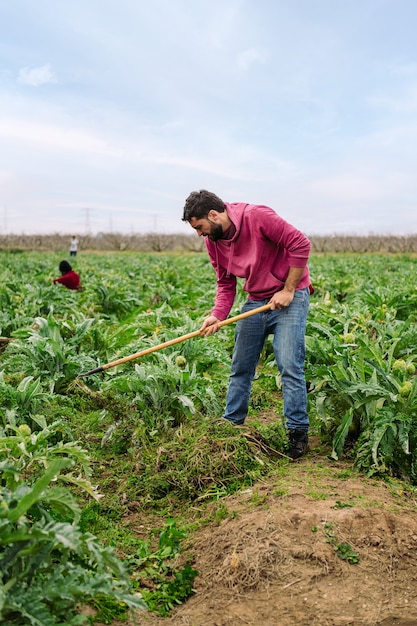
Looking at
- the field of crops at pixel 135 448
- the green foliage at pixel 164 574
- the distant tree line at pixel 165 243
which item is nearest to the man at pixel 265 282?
the field of crops at pixel 135 448

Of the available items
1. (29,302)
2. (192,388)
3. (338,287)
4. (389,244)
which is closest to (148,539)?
(192,388)

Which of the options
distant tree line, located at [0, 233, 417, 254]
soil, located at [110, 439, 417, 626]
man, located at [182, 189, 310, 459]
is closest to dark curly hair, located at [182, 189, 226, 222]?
man, located at [182, 189, 310, 459]

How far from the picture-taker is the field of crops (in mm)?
2312

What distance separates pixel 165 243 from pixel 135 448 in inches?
1823

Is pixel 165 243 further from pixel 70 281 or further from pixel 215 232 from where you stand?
pixel 215 232

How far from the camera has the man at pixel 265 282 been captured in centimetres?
412

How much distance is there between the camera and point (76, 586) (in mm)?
2221

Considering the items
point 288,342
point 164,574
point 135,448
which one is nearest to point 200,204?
point 288,342

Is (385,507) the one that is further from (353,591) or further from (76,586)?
(76,586)

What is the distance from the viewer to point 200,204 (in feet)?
13.4

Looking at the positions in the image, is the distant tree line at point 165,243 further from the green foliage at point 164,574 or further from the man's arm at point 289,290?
the green foliage at point 164,574

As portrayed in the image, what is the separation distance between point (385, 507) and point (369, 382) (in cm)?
90

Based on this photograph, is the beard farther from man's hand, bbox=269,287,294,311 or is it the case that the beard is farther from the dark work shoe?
the dark work shoe

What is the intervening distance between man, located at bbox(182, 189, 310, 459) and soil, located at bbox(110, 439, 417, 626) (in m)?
0.84
